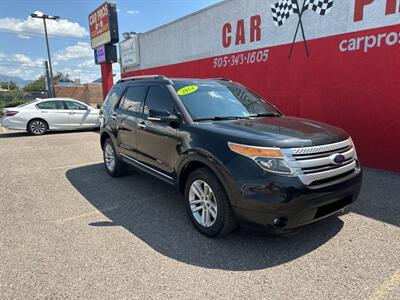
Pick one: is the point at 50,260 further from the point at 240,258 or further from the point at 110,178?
the point at 110,178

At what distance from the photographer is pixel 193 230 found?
3.69m

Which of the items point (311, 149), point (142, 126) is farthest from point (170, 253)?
point (142, 126)

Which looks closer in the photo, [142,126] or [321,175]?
[321,175]

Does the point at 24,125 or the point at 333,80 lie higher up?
the point at 333,80

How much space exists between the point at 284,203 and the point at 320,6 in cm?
559

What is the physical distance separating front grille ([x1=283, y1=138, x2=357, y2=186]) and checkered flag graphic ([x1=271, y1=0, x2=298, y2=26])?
5169 millimetres

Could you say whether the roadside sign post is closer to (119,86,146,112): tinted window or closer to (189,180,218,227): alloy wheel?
(119,86,146,112): tinted window

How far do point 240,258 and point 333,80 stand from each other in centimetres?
502

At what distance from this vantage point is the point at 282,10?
24.5ft

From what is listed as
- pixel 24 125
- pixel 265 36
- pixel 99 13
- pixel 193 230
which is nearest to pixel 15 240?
pixel 193 230

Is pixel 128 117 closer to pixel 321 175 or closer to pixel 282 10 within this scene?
pixel 321 175

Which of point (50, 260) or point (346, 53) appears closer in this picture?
point (50, 260)

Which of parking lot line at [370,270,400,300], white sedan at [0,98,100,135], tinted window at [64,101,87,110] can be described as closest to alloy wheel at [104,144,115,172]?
parking lot line at [370,270,400,300]

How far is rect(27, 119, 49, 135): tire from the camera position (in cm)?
1222
